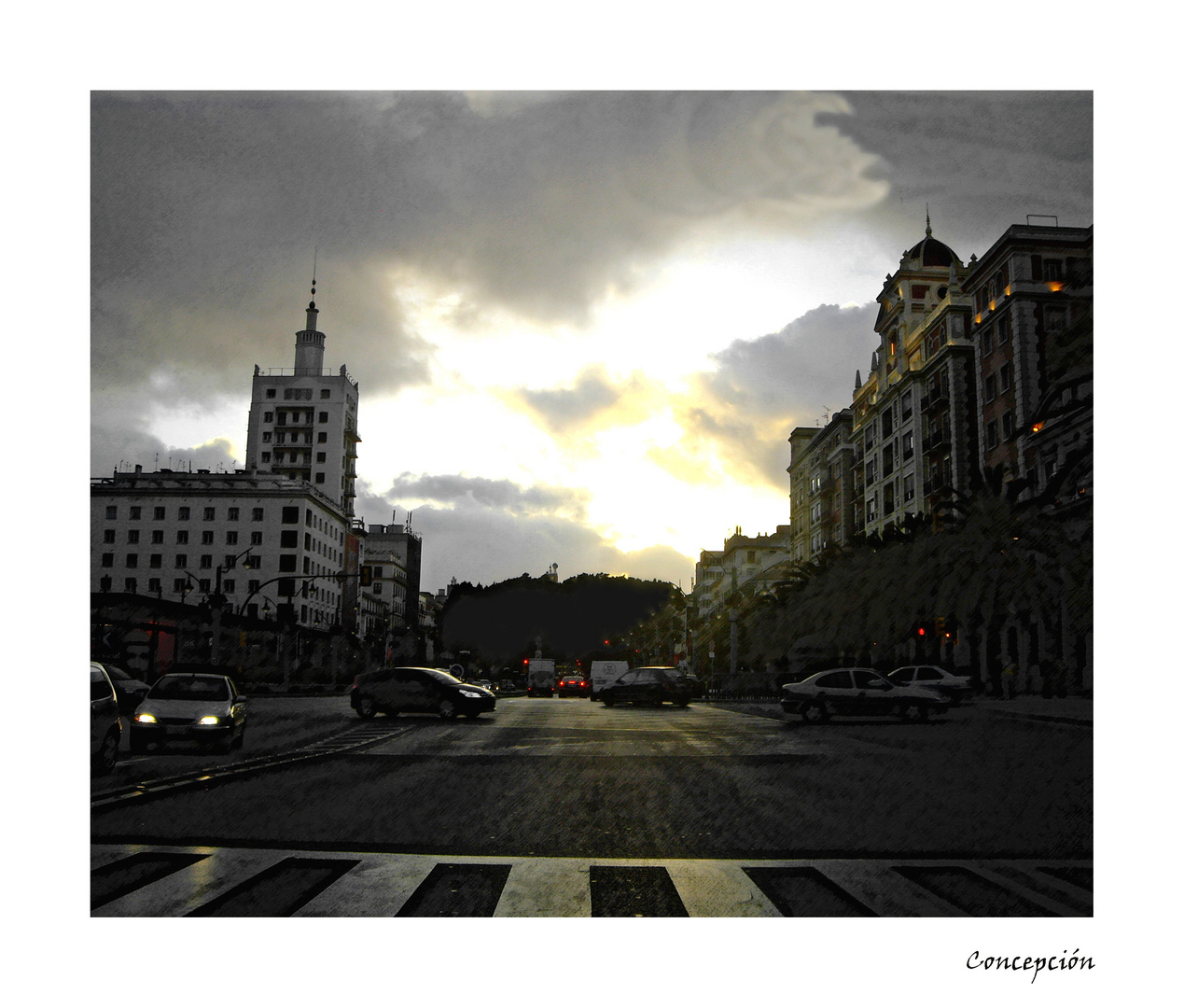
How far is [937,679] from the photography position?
31922 mm

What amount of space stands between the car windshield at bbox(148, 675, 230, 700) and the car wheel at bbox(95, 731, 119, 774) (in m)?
3.02

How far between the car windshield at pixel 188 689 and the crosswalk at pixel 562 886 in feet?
30.3

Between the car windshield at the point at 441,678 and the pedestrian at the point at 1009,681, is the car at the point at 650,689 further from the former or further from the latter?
the car windshield at the point at 441,678

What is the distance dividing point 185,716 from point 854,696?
664 inches

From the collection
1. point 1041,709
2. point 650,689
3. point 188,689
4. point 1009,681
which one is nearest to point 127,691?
point 188,689

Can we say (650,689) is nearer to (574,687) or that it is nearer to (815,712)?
(815,712)

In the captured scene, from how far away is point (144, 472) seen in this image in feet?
55.4

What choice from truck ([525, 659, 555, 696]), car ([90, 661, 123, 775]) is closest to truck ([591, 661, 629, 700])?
truck ([525, 659, 555, 696])

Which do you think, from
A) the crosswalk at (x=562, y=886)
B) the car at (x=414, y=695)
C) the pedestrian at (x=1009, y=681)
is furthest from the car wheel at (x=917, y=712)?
the crosswalk at (x=562, y=886)

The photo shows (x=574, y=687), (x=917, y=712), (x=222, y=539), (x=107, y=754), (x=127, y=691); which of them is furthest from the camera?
(x=574, y=687)

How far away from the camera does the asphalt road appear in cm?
795
